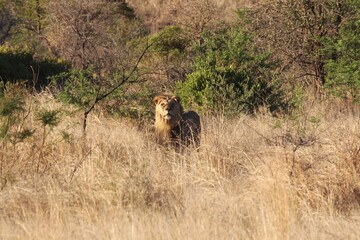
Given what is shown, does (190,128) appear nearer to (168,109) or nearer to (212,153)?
(168,109)

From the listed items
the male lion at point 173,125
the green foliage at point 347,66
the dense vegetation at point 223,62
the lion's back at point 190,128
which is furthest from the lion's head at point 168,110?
the green foliage at point 347,66

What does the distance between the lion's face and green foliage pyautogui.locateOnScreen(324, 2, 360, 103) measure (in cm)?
473

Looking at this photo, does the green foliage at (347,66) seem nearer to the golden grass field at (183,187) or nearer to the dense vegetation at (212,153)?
the dense vegetation at (212,153)

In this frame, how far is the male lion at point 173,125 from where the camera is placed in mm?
7602

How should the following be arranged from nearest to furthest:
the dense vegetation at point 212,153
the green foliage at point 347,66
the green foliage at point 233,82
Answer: the dense vegetation at point 212,153
the green foliage at point 233,82
the green foliage at point 347,66

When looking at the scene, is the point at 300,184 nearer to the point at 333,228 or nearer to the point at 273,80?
the point at 333,228

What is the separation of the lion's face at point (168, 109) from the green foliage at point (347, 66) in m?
4.73

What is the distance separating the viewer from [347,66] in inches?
464

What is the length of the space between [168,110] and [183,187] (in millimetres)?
1488

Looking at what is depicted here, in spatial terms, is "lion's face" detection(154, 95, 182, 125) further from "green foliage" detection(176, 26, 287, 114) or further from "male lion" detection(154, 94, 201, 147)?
"green foliage" detection(176, 26, 287, 114)

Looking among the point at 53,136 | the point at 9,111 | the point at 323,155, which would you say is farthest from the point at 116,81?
the point at 323,155

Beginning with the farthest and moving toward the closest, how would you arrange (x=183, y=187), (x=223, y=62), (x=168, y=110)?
(x=223, y=62)
(x=168, y=110)
(x=183, y=187)

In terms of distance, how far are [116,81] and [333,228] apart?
4.64 meters

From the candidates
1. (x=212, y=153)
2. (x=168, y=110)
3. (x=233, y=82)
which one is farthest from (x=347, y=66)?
(x=212, y=153)
